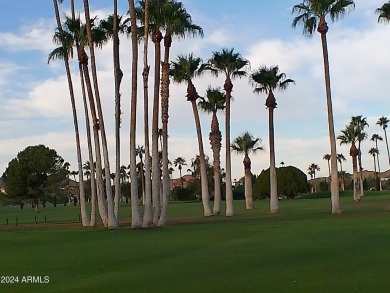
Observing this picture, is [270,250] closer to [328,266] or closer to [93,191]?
[328,266]

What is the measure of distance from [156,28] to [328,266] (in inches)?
1060

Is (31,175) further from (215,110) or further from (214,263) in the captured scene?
(214,263)

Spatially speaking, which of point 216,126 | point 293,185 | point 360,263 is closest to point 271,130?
point 216,126

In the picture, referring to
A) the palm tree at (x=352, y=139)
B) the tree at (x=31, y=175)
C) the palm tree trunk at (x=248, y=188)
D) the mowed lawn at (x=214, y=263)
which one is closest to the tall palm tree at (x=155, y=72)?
the mowed lawn at (x=214, y=263)

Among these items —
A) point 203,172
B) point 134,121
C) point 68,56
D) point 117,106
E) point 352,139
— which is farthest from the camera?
point 352,139

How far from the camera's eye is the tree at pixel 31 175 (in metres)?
113

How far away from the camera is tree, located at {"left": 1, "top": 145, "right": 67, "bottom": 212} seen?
11256 cm

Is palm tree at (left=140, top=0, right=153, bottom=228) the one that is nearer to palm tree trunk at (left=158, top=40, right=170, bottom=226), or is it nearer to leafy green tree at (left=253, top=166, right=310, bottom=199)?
palm tree trunk at (left=158, top=40, right=170, bottom=226)

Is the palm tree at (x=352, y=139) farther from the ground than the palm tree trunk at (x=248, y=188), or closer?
farther from the ground

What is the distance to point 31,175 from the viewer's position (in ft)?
370

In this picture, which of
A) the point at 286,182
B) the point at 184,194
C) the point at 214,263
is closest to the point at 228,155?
the point at 214,263

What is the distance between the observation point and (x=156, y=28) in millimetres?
40062

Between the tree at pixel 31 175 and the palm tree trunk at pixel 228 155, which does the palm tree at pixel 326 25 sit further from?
the tree at pixel 31 175

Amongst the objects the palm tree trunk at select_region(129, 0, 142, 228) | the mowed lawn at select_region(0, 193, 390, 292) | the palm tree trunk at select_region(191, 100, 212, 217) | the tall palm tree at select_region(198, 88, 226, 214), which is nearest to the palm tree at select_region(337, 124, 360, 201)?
the tall palm tree at select_region(198, 88, 226, 214)
